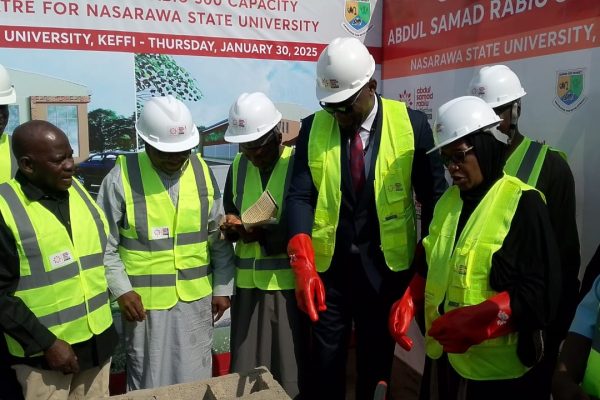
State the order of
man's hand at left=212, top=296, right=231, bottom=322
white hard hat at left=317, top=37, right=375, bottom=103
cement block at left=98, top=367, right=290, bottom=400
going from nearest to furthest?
cement block at left=98, top=367, right=290, bottom=400
white hard hat at left=317, top=37, right=375, bottom=103
man's hand at left=212, top=296, right=231, bottom=322

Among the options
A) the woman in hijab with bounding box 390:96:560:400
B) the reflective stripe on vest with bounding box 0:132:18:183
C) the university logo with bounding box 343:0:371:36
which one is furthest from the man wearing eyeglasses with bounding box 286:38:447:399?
the university logo with bounding box 343:0:371:36

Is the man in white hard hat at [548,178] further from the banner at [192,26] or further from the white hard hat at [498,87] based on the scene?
the banner at [192,26]

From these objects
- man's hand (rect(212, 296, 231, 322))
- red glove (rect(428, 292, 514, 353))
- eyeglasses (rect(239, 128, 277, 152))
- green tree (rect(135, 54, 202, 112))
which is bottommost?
man's hand (rect(212, 296, 231, 322))

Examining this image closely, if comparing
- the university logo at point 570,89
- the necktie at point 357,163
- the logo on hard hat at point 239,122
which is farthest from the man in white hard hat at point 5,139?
the university logo at point 570,89

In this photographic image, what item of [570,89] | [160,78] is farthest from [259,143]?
[570,89]

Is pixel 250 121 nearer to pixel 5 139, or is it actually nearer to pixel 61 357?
pixel 5 139

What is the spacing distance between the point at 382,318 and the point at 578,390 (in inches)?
44.7

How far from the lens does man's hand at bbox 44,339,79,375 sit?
213cm

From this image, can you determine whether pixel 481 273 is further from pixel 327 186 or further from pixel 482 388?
pixel 327 186

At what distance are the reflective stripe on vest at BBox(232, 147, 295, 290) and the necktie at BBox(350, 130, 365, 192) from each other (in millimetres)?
414

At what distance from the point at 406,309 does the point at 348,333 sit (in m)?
0.69

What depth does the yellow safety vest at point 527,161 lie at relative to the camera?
2383mm

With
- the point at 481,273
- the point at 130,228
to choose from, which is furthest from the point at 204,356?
the point at 481,273

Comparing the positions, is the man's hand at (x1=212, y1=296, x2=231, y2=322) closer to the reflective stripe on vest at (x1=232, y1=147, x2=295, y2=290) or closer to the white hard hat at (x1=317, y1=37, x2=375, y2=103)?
the reflective stripe on vest at (x1=232, y1=147, x2=295, y2=290)
